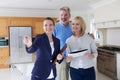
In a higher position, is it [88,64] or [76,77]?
[88,64]

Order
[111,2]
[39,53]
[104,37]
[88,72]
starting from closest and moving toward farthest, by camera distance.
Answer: [39,53] < [88,72] < [111,2] < [104,37]

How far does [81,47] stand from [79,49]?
0.04 meters

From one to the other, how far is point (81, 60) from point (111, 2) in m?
3.81

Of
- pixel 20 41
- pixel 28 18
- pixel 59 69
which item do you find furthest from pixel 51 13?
pixel 59 69

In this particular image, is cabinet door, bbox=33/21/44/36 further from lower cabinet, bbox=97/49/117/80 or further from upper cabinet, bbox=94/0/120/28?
lower cabinet, bbox=97/49/117/80

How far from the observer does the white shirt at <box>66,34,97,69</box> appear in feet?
7.37

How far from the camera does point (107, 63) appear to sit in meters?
5.53

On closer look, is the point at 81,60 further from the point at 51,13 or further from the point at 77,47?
the point at 51,13

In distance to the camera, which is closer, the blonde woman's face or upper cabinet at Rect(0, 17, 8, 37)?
the blonde woman's face

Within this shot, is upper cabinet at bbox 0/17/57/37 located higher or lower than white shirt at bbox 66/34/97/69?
higher

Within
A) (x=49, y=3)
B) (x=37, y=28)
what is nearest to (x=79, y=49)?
(x=49, y=3)

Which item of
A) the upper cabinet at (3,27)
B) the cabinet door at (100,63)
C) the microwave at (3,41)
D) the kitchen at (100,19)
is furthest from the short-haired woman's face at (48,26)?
the upper cabinet at (3,27)

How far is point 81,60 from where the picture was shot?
7.38 feet

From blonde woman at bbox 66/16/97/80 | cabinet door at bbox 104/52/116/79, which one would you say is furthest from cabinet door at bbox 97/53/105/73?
blonde woman at bbox 66/16/97/80
